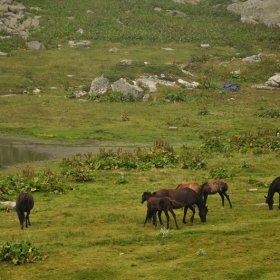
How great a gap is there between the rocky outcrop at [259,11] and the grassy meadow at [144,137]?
1.89 m

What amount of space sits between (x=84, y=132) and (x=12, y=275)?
29.6 metres

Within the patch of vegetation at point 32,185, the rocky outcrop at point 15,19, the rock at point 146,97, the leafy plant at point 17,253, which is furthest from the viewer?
the rocky outcrop at point 15,19

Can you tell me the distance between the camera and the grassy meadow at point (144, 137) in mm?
18141

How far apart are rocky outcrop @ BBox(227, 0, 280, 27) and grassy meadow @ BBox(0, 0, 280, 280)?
1886mm

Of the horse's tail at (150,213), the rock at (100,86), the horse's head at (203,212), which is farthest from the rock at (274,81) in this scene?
the horse's tail at (150,213)

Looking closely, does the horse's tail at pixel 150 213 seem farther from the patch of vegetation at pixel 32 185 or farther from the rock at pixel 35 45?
the rock at pixel 35 45

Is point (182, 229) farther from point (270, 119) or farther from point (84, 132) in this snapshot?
point (270, 119)

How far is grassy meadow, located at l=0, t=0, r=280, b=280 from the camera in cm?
1814

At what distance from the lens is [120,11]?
9156 cm

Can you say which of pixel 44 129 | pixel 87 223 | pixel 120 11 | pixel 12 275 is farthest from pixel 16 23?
pixel 12 275

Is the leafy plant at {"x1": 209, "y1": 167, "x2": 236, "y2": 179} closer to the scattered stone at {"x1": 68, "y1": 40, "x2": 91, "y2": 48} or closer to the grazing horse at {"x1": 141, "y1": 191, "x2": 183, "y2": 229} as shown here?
the grazing horse at {"x1": 141, "y1": 191, "x2": 183, "y2": 229}

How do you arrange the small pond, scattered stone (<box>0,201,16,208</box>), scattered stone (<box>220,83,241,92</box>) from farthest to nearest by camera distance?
scattered stone (<box>220,83,241,92</box>), the small pond, scattered stone (<box>0,201,16,208</box>)

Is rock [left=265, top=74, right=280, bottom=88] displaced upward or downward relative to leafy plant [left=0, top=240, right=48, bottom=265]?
upward

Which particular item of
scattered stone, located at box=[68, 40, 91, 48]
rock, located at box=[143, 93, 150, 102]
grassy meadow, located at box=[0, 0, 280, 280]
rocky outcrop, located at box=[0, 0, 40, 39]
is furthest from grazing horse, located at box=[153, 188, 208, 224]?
rocky outcrop, located at box=[0, 0, 40, 39]
